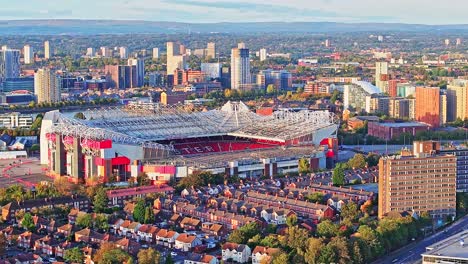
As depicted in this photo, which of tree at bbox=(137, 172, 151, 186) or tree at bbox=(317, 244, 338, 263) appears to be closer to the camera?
tree at bbox=(317, 244, 338, 263)

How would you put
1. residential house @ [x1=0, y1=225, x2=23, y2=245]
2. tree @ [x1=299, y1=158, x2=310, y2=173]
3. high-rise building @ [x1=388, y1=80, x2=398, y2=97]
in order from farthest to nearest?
high-rise building @ [x1=388, y1=80, x2=398, y2=97] → tree @ [x1=299, y1=158, x2=310, y2=173] → residential house @ [x1=0, y1=225, x2=23, y2=245]

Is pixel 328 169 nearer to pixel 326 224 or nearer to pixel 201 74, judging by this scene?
pixel 326 224

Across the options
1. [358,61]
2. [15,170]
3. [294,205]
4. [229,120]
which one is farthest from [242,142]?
[358,61]

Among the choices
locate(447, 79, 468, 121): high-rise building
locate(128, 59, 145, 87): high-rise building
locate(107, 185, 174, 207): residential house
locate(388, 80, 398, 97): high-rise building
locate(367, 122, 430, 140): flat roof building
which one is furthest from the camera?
locate(128, 59, 145, 87): high-rise building

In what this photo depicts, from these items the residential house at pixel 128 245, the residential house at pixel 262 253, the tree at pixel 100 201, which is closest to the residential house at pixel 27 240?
the residential house at pixel 128 245

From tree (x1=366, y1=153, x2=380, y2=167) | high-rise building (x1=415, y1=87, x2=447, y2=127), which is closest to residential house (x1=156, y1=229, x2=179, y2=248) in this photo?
tree (x1=366, y1=153, x2=380, y2=167)

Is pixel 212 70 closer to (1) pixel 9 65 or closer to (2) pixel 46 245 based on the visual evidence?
(1) pixel 9 65

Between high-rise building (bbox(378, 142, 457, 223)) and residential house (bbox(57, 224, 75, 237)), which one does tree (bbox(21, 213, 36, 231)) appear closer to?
residential house (bbox(57, 224, 75, 237))
